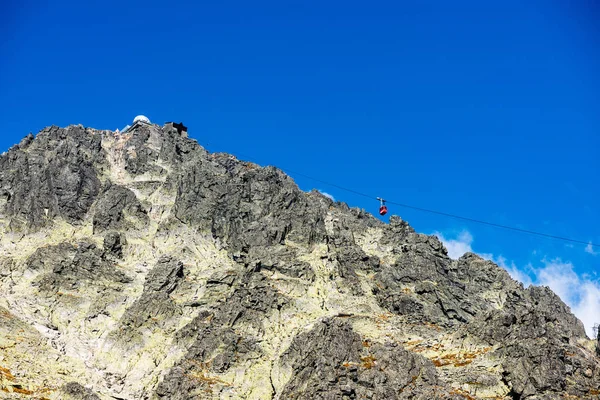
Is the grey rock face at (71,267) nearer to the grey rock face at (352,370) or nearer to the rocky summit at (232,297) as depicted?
the rocky summit at (232,297)

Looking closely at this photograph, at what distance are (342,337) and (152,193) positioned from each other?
2142 inches

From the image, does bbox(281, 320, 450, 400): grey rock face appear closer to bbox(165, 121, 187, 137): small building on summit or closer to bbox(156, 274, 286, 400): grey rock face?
bbox(156, 274, 286, 400): grey rock face

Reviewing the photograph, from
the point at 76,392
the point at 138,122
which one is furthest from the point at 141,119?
the point at 76,392

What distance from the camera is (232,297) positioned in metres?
81.9

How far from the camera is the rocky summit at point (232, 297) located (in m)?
65.7

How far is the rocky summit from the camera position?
6569 cm

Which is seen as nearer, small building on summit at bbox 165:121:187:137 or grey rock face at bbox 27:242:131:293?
grey rock face at bbox 27:242:131:293

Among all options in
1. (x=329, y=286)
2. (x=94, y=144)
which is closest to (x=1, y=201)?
(x=94, y=144)

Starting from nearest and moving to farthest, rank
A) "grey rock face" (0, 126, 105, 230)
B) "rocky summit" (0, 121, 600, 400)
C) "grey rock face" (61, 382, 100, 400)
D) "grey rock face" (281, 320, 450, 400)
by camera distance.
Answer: "grey rock face" (281, 320, 450, 400) → "rocky summit" (0, 121, 600, 400) → "grey rock face" (61, 382, 100, 400) → "grey rock face" (0, 126, 105, 230)

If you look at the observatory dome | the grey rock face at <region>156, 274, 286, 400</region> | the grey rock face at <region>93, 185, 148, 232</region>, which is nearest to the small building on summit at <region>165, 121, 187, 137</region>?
the observatory dome

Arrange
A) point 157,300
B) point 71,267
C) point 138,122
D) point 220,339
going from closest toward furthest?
point 220,339 < point 157,300 < point 71,267 < point 138,122

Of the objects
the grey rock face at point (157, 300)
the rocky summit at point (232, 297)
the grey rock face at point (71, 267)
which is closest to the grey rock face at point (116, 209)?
the rocky summit at point (232, 297)

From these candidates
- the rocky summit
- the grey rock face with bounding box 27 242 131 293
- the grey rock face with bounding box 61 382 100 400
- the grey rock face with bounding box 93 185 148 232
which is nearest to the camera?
the rocky summit

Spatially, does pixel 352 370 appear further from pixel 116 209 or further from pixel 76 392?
pixel 116 209
